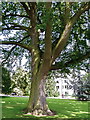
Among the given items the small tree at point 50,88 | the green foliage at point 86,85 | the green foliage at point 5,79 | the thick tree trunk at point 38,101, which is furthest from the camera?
the small tree at point 50,88

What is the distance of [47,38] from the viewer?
26.9ft

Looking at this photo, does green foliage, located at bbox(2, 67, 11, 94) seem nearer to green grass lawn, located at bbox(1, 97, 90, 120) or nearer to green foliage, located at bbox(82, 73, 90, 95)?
green grass lawn, located at bbox(1, 97, 90, 120)

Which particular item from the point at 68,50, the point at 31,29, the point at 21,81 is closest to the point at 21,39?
the point at 31,29

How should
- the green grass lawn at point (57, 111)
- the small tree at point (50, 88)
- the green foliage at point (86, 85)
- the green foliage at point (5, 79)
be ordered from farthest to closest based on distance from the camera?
the small tree at point (50, 88)
the green foliage at point (86, 85)
the green foliage at point (5, 79)
the green grass lawn at point (57, 111)

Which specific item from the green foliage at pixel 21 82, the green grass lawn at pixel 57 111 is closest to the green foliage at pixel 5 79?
the green grass lawn at pixel 57 111

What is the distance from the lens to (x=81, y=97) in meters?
18.5

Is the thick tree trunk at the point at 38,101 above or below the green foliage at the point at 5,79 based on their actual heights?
below

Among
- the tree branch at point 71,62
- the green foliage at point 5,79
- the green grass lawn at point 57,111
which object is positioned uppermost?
the tree branch at point 71,62

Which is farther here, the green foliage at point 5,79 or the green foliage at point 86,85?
the green foliage at point 86,85

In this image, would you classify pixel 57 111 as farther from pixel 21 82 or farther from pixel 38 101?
pixel 21 82

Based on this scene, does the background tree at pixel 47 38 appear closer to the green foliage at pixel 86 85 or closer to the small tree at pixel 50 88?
the green foliage at pixel 86 85

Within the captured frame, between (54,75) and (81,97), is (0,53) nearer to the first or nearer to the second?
(54,75)

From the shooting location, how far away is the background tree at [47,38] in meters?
8.03

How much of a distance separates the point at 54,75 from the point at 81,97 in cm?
694
